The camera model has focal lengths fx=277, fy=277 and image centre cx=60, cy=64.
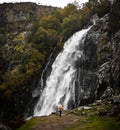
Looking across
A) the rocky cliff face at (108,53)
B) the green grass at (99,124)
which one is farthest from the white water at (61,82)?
the green grass at (99,124)

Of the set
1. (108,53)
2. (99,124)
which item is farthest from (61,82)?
(99,124)

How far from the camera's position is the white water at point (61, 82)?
43.1 meters

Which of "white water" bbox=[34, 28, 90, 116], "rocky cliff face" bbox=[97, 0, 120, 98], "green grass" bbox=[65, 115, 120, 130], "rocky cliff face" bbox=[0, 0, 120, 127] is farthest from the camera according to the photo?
"white water" bbox=[34, 28, 90, 116]

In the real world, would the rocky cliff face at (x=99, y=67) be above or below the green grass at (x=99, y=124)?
above

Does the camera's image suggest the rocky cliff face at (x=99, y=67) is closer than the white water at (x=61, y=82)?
Yes

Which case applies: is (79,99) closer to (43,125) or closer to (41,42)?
(43,125)

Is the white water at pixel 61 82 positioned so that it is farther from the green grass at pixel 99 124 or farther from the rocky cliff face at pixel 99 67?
the green grass at pixel 99 124

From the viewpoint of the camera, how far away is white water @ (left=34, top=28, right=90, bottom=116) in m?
43.1

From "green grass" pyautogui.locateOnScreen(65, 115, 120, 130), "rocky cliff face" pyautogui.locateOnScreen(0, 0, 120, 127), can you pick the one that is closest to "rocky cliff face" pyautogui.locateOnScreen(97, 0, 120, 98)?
"rocky cliff face" pyautogui.locateOnScreen(0, 0, 120, 127)

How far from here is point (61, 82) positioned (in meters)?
46.5

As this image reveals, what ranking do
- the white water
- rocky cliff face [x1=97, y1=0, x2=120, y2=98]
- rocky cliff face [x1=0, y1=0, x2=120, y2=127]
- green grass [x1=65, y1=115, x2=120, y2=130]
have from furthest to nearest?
the white water, rocky cliff face [x1=0, y1=0, x2=120, y2=127], rocky cliff face [x1=97, y1=0, x2=120, y2=98], green grass [x1=65, y1=115, x2=120, y2=130]

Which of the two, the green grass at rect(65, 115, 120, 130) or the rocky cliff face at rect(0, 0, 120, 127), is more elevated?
the rocky cliff face at rect(0, 0, 120, 127)

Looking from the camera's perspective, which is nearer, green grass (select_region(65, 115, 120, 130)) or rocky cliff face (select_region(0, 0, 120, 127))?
green grass (select_region(65, 115, 120, 130))

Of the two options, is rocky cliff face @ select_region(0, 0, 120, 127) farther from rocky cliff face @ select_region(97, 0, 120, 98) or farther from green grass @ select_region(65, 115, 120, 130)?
green grass @ select_region(65, 115, 120, 130)
